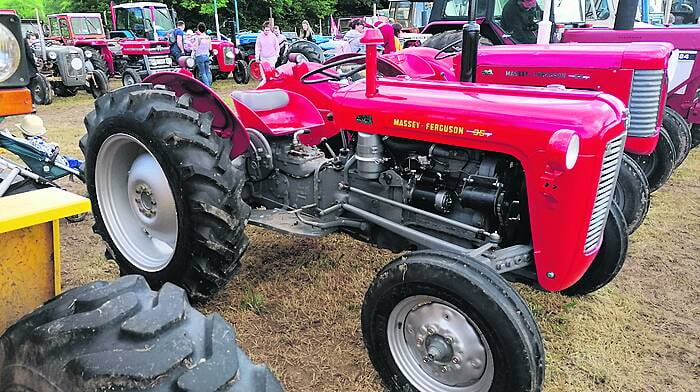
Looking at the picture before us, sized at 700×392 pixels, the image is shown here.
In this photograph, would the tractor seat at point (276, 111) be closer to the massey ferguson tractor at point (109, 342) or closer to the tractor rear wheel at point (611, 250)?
the tractor rear wheel at point (611, 250)

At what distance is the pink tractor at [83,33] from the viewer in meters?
14.6

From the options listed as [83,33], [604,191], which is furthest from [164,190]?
[83,33]

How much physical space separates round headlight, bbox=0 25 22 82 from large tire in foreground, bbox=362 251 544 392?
58.3 inches

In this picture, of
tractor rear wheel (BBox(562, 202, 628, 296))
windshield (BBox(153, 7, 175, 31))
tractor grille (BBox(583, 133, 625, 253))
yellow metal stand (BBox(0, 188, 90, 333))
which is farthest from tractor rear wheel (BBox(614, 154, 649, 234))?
windshield (BBox(153, 7, 175, 31))

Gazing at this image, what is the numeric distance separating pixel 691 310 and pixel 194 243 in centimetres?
278

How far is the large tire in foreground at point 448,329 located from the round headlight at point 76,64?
11.5 metres

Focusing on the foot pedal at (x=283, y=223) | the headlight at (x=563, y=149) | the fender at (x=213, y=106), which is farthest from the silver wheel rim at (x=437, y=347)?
the fender at (x=213, y=106)

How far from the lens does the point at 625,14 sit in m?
5.80

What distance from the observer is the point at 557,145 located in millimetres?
2105

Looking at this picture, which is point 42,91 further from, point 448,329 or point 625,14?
point 448,329

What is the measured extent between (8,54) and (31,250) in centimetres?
47

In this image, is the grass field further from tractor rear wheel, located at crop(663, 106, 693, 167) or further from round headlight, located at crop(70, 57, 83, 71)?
round headlight, located at crop(70, 57, 83, 71)

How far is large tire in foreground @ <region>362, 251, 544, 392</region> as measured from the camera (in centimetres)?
206

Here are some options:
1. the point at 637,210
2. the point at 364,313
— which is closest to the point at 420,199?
the point at 364,313
